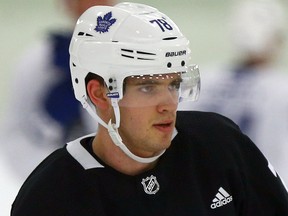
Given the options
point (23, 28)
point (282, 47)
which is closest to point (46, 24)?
point (23, 28)

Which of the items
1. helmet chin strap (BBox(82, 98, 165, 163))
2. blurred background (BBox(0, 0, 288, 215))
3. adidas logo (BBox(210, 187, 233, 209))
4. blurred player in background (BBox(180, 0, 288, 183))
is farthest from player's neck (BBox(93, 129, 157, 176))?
blurred background (BBox(0, 0, 288, 215))

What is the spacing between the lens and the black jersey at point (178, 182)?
5.64ft

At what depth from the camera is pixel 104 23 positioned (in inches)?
68.9

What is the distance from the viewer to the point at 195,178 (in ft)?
5.97

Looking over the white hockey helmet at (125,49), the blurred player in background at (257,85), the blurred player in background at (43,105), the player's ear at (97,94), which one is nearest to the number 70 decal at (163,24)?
the white hockey helmet at (125,49)

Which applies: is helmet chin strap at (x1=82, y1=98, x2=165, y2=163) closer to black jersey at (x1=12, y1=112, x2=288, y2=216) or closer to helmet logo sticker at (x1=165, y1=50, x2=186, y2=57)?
black jersey at (x1=12, y1=112, x2=288, y2=216)

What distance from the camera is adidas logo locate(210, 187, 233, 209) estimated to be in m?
1.82

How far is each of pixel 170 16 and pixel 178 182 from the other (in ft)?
6.26

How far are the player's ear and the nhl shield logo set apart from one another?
17 cm

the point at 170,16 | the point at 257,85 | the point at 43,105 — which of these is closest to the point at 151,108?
the point at 43,105

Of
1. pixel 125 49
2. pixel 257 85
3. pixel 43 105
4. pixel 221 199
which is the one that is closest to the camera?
pixel 125 49

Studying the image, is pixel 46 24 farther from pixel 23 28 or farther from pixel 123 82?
pixel 123 82

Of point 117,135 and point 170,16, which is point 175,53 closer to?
point 117,135

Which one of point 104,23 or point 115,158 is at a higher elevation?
point 104,23
